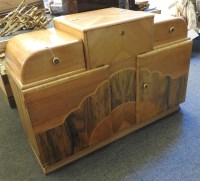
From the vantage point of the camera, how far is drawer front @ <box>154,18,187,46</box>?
4.50ft

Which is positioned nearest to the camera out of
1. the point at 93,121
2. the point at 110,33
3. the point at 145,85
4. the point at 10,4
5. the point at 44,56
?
the point at 44,56

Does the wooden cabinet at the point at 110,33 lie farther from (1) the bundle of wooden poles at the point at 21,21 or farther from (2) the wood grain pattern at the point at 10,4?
(2) the wood grain pattern at the point at 10,4

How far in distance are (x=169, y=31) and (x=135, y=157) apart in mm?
808

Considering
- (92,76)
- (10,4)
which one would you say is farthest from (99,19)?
(10,4)

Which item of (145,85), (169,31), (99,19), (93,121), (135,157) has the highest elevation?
(99,19)

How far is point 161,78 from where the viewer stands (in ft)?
4.96

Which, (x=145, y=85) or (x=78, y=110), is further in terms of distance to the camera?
(x=145, y=85)

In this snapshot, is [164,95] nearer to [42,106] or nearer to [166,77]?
[166,77]

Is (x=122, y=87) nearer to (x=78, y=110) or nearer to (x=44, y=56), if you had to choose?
(x=78, y=110)

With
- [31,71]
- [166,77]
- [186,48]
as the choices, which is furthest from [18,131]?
[186,48]

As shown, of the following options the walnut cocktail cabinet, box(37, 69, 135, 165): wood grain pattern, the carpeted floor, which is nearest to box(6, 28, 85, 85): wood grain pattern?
the walnut cocktail cabinet

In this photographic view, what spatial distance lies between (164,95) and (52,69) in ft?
2.77

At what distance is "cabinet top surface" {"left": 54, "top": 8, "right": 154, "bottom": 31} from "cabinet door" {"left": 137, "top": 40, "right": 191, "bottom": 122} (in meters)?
0.24

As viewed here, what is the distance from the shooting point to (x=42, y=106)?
113 centimetres
